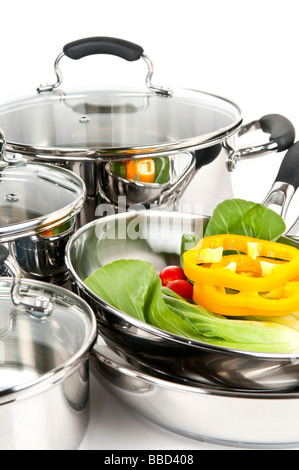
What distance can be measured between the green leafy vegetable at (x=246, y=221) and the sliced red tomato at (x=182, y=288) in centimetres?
14

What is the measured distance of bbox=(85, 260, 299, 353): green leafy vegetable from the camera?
0.97 metres

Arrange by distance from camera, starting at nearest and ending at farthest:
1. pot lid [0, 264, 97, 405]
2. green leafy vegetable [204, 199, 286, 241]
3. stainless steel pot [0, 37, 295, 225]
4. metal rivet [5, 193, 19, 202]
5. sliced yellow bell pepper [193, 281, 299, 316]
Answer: pot lid [0, 264, 97, 405], sliced yellow bell pepper [193, 281, 299, 316], metal rivet [5, 193, 19, 202], green leafy vegetable [204, 199, 286, 241], stainless steel pot [0, 37, 295, 225]

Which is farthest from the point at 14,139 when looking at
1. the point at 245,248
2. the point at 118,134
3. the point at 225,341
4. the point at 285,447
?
the point at 285,447

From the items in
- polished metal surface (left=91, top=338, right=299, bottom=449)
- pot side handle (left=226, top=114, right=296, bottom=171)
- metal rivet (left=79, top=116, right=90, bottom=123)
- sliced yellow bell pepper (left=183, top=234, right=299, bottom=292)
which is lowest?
polished metal surface (left=91, top=338, right=299, bottom=449)

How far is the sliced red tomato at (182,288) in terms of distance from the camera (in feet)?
3.81

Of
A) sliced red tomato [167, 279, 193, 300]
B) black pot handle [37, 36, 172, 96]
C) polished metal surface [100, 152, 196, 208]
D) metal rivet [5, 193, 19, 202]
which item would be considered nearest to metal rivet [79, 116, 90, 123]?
black pot handle [37, 36, 172, 96]

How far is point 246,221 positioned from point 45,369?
532 millimetres

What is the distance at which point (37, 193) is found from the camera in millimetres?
1186

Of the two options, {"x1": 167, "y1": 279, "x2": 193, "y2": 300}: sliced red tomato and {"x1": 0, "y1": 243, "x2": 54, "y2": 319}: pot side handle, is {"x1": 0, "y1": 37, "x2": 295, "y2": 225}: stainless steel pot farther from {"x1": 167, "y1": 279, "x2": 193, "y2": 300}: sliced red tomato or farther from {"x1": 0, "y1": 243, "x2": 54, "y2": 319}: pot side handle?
{"x1": 0, "y1": 243, "x2": 54, "y2": 319}: pot side handle

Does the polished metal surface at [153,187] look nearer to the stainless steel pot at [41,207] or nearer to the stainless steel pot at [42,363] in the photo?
the stainless steel pot at [41,207]

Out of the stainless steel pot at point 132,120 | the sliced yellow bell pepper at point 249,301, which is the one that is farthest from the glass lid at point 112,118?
the sliced yellow bell pepper at point 249,301

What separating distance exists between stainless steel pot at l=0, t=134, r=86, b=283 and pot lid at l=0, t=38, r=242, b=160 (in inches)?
9.9

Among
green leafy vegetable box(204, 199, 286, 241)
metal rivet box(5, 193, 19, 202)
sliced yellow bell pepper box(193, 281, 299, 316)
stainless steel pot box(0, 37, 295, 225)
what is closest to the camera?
sliced yellow bell pepper box(193, 281, 299, 316)

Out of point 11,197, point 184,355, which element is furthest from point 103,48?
point 184,355
